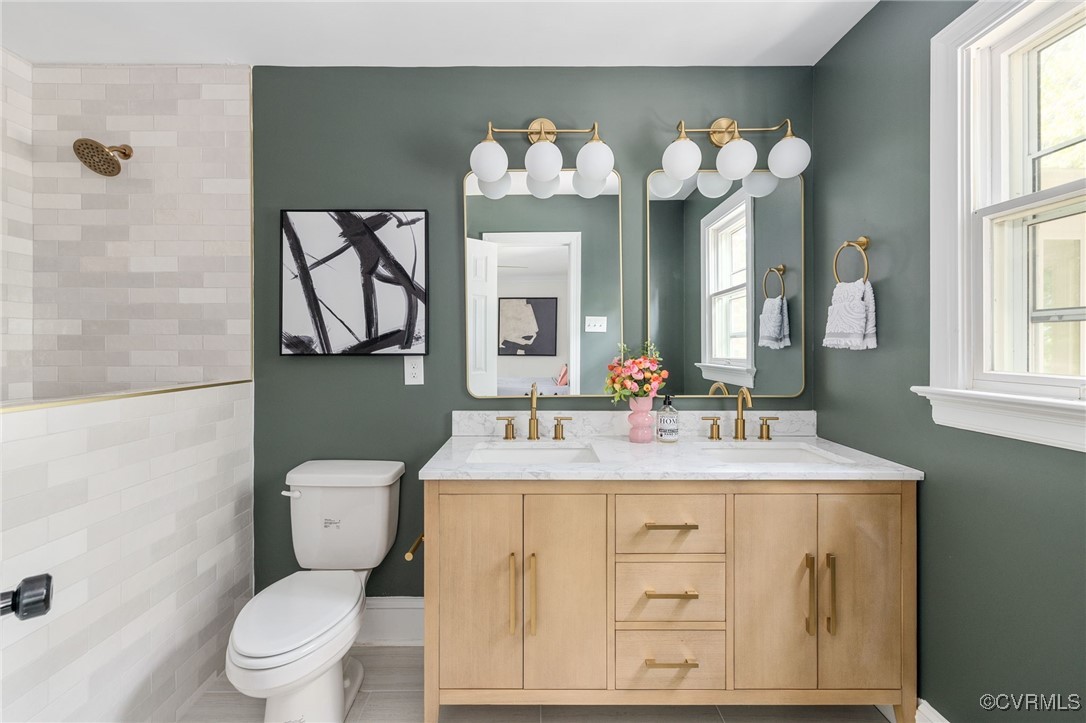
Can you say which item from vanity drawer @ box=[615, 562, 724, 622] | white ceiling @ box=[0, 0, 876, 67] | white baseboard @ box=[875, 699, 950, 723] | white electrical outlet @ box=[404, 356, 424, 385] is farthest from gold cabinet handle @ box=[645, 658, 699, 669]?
white ceiling @ box=[0, 0, 876, 67]

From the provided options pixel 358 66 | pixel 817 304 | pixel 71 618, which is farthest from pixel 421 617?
pixel 358 66

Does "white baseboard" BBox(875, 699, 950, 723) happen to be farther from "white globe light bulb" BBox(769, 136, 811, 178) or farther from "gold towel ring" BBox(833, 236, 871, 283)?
"white globe light bulb" BBox(769, 136, 811, 178)

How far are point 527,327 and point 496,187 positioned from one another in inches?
22.5

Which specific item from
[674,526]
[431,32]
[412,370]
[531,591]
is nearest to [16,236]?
[412,370]

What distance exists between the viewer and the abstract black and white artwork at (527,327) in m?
2.24

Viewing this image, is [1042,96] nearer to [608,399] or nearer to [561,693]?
[608,399]

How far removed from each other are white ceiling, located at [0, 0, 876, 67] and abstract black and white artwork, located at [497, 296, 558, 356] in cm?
97

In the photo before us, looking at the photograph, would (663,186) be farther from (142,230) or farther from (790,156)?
(142,230)

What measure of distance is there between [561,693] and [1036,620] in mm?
1226

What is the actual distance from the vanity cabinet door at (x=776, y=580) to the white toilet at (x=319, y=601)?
3.90ft

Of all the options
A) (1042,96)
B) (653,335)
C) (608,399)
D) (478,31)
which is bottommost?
(608,399)

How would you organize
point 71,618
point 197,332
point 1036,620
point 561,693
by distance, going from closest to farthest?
1. point 1036,620
2. point 71,618
3. point 561,693
4. point 197,332

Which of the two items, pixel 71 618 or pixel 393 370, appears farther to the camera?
pixel 393 370

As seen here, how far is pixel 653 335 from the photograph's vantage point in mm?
2289
